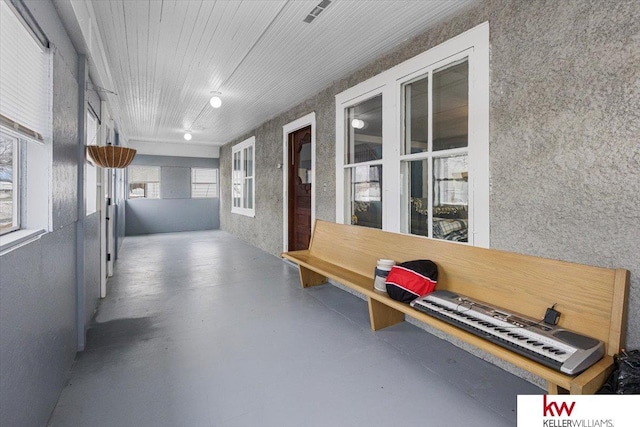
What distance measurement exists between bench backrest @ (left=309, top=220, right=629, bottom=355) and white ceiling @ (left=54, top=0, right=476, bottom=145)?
1877 mm

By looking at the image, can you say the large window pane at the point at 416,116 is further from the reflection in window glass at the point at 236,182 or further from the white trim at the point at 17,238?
the reflection in window glass at the point at 236,182

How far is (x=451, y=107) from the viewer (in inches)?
100

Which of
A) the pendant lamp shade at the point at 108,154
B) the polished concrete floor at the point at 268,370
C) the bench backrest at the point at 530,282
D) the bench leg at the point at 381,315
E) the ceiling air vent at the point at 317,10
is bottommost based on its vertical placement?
the polished concrete floor at the point at 268,370

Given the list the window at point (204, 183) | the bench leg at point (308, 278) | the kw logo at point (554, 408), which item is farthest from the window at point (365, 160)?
the window at point (204, 183)

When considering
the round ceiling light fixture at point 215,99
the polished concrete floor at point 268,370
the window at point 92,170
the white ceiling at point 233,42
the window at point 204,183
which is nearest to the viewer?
the polished concrete floor at point 268,370

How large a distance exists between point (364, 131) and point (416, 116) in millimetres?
805

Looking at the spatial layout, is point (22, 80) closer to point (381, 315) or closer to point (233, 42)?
point (233, 42)

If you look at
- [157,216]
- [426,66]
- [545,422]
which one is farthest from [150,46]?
[157,216]

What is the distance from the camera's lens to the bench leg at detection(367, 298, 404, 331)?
2.75 metres

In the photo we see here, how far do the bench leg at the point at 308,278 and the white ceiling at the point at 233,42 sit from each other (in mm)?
2481

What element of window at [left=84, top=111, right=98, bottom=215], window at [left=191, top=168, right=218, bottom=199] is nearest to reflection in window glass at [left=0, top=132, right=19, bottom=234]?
window at [left=84, top=111, right=98, bottom=215]

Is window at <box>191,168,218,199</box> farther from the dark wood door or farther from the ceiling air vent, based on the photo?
the ceiling air vent

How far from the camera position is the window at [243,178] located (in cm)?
714

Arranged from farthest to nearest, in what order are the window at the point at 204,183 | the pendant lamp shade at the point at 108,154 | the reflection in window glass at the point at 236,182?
the window at the point at 204,183 → the reflection in window glass at the point at 236,182 → the pendant lamp shade at the point at 108,154
